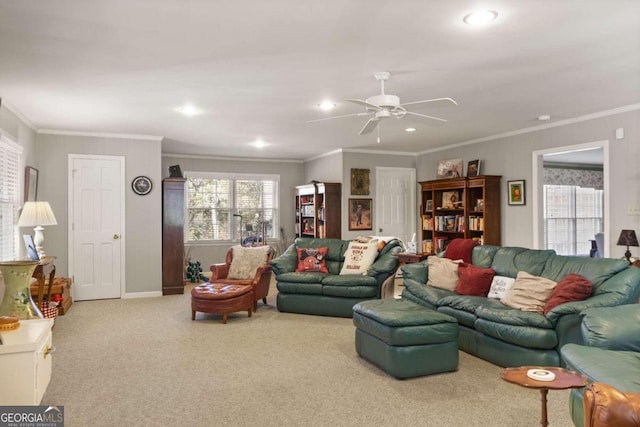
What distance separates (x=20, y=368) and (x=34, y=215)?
3431mm

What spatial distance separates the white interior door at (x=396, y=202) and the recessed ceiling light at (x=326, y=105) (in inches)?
142

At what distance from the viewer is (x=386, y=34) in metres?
3.05

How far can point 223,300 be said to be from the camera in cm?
530

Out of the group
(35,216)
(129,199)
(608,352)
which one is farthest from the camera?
(129,199)

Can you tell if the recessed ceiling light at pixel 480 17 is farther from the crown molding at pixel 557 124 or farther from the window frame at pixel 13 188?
the window frame at pixel 13 188

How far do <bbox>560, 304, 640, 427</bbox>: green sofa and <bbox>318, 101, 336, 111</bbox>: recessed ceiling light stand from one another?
3.17 metres

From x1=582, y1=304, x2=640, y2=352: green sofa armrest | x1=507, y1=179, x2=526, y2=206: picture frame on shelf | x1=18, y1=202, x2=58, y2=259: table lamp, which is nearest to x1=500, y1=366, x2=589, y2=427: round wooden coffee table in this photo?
x1=582, y1=304, x2=640, y2=352: green sofa armrest

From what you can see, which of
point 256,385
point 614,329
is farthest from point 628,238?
point 256,385

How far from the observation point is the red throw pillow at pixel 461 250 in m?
5.22

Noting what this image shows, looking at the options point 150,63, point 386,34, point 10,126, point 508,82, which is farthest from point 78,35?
point 508,82

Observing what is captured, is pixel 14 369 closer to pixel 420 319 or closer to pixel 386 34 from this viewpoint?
pixel 420 319

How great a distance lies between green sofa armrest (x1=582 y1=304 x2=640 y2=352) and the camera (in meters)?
2.67

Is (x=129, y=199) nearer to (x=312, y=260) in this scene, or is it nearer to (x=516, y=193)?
(x=312, y=260)

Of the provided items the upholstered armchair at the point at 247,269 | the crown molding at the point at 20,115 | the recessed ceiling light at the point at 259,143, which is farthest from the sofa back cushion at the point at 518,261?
the crown molding at the point at 20,115
